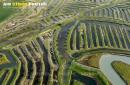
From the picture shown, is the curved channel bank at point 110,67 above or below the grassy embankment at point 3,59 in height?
above

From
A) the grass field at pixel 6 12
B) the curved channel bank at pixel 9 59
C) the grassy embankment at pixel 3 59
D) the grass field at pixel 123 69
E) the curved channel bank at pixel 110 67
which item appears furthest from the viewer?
the grass field at pixel 6 12

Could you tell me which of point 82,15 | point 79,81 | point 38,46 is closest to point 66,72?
point 79,81

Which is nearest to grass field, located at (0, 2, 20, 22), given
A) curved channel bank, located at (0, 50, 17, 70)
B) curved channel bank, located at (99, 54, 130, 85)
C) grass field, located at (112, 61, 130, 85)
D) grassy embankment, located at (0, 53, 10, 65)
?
curved channel bank, located at (0, 50, 17, 70)

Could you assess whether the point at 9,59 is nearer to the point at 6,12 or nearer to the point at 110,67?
the point at 110,67

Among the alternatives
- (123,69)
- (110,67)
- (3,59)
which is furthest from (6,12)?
(123,69)

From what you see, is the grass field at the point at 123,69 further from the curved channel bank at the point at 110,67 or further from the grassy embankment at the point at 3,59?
the grassy embankment at the point at 3,59

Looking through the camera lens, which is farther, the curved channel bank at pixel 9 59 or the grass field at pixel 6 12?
the grass field at pixel 6 12

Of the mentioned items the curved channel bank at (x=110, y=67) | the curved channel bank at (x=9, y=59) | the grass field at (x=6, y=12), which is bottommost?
the curved channel bank at (x=9, y=59)

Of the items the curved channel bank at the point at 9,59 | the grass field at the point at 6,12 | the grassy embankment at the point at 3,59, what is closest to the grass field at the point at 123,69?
the curved channel bank at the point at 9,59

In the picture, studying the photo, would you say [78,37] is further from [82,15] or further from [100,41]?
[82,15]
